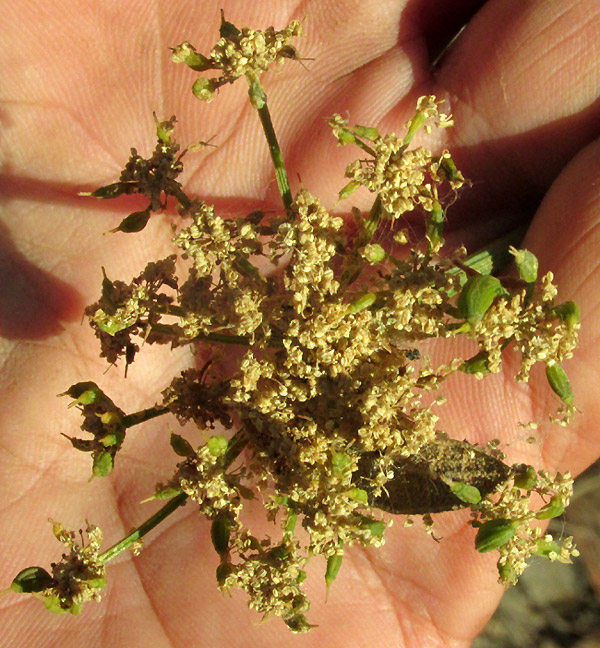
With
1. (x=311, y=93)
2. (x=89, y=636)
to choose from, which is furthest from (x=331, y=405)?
(x=89, y=636)

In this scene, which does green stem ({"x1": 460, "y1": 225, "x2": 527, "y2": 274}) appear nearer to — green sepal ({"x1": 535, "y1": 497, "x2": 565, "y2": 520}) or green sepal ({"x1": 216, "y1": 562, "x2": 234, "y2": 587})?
green sepal ({"x1": 535, "y1": 497, "x2": 565, "y2": 520})

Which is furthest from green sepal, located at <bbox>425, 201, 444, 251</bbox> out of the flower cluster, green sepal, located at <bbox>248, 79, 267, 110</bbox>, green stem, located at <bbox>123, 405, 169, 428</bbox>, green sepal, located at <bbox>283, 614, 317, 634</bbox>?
green sepal, located at <bbox>283, 614, 317, 634</bbox>

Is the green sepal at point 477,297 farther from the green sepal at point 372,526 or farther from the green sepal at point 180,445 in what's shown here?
the green sepal at point 180,445

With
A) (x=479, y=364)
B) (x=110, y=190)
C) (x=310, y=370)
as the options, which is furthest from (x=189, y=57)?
(x=479, y=364)

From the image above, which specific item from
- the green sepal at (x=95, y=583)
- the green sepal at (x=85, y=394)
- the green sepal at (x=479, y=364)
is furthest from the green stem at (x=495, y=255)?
the green sepal at (x=95, y=583)

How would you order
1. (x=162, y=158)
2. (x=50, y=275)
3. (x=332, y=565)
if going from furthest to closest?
(x=50, y=275) < (x=162, y=158) < (x=332, y=565)

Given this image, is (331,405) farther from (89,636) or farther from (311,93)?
(89,636)
